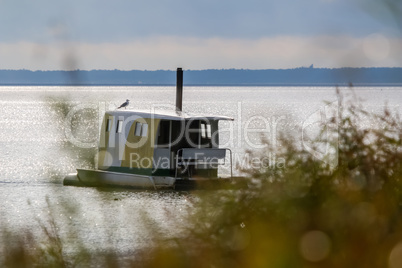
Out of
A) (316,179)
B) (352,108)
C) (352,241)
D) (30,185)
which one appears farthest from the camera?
(30,185)

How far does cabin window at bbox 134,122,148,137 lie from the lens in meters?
24.8

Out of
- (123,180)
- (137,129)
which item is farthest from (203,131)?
(123,180)

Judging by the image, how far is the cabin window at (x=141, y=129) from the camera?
24.8 m

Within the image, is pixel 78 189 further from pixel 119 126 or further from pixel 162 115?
pixel 119 126

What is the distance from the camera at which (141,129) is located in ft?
81.8

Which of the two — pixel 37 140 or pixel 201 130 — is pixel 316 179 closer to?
pixel 201 130

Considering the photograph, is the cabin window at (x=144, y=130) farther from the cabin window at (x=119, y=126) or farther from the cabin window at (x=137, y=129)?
the cabin window at (x=119, y=126)

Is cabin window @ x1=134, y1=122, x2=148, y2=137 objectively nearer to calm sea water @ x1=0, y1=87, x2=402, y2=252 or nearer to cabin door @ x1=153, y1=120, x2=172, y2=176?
cabin door @ x1=153, y1=120, x2=172, y2=176

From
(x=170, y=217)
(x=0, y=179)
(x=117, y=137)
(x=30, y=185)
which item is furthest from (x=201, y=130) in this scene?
Result: (x=170, y=217)

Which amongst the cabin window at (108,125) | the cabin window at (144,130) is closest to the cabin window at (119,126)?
the cabin window at (108,125)

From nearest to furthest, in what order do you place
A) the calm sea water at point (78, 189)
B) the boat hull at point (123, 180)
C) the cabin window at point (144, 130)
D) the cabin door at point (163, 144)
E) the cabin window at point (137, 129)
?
the calm sea water at point (78, 189)
the cabin door at point (163, 144)
the cabin window at point (144, 130)
the cabin window at point (137, 129)
the boat hull at point (123, 180)

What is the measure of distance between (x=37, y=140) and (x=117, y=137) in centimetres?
5348

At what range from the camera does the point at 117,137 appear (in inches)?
1013

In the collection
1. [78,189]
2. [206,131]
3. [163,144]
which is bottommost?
[78,189]
